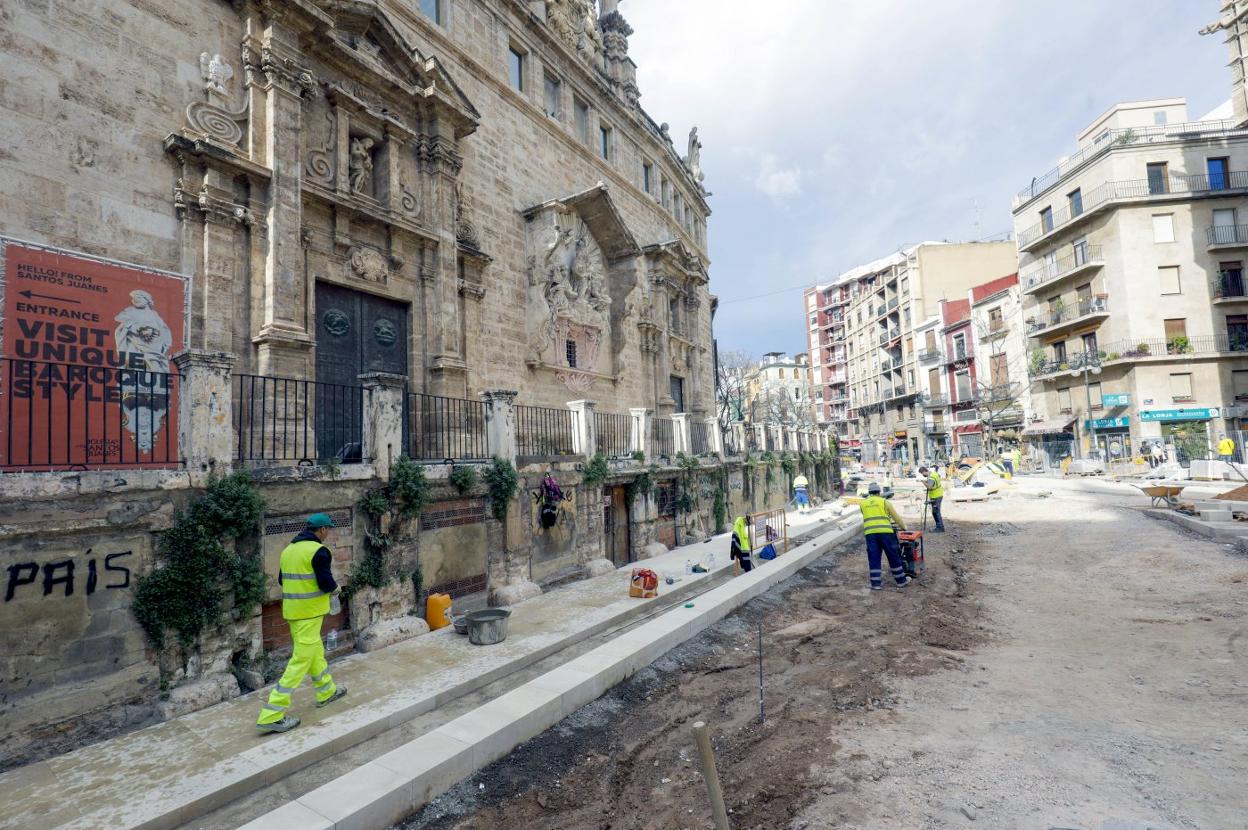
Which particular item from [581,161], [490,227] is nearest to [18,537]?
[490,227]

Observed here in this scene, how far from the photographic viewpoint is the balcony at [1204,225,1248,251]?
3048 cm

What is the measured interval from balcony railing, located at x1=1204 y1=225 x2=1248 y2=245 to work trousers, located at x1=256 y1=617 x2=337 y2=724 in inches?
1733

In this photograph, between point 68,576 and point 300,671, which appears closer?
point 68,576

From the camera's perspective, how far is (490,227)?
13.7 metres

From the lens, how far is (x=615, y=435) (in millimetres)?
14242

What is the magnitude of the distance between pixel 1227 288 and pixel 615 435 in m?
36.5

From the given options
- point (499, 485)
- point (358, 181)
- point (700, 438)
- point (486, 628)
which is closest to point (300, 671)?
point (486, 628)

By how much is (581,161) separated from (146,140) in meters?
11.7

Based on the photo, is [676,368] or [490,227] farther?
[676,368]

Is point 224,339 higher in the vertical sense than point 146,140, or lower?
lower

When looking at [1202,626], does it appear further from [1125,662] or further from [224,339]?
[224,339]

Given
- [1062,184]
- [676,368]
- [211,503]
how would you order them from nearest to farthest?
1. [211,503]
2. [676,368]
3. [1062,184]

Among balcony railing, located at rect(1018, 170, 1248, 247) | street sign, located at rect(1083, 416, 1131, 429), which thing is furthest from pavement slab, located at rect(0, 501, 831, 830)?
balcony railing, located at rect(1018, 170, 1248, 247)

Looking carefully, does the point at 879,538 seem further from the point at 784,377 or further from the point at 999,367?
the point at 784,377
